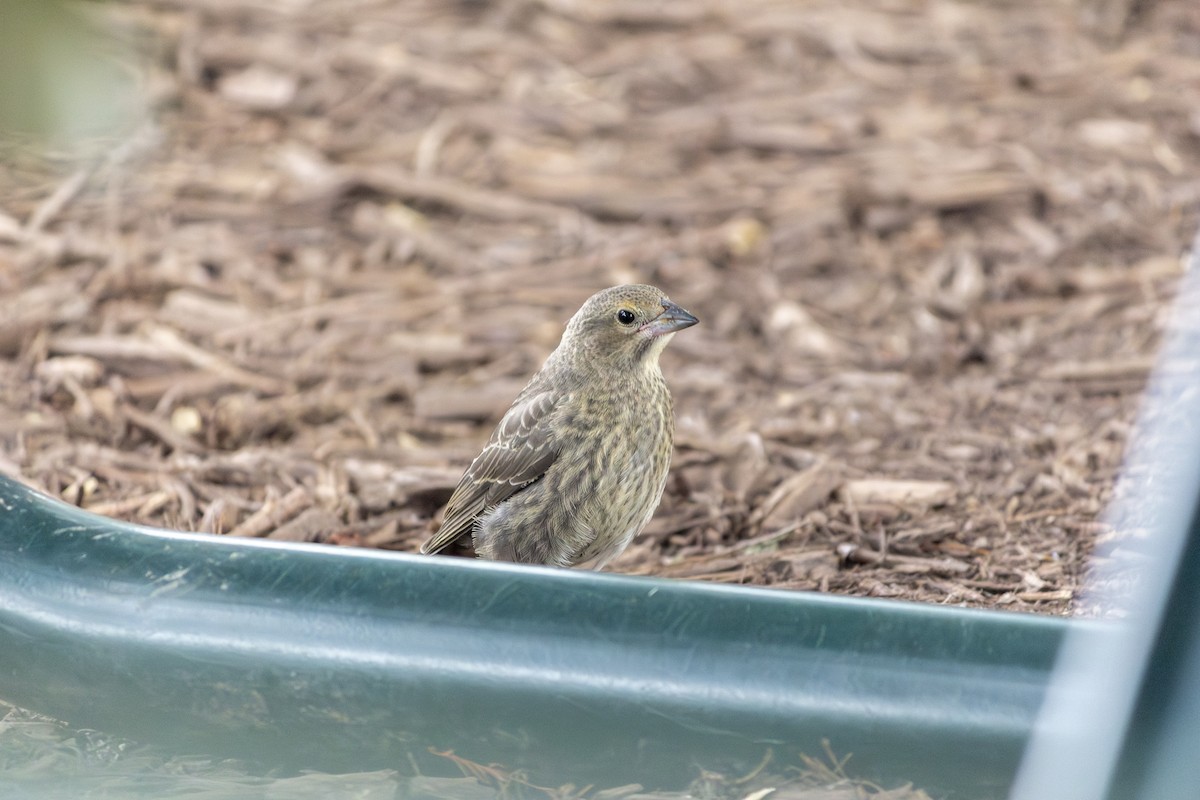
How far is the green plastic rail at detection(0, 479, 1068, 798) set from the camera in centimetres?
293

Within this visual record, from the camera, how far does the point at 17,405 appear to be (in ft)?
19.0

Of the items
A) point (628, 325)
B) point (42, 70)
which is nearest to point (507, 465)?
point (628, 325)

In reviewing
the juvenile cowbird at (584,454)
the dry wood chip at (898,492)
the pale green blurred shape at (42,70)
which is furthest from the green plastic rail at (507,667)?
the dry wood chip at (898,492)

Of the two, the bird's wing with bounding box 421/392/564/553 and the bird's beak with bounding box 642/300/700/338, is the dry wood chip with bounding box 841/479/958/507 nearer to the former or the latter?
the bird's beak with bounding box 642/300/700/338

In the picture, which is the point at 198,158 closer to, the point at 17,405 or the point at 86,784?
the point at 17,405

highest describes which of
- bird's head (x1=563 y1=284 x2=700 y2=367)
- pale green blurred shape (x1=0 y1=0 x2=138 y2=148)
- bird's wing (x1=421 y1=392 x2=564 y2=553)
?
pale green blurred shape (x1=0 y1=0 x2=138 y2=148)

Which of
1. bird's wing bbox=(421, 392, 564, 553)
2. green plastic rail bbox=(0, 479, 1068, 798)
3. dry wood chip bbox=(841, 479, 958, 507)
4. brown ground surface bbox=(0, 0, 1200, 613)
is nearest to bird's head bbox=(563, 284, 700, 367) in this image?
bird's wing bbox=(421, 392, 564, 553)

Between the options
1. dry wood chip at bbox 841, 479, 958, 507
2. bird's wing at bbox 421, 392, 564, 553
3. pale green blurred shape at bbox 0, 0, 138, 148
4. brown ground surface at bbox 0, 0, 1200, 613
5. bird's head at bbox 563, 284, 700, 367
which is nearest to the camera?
pale green blurred shape at bbox 0, 0, 138, 148

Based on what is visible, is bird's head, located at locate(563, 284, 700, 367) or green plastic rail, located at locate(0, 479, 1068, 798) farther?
bird's head, located at locate(563, 284, 700, 367)

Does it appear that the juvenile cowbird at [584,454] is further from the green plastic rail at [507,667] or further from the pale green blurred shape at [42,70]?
the pale green blurred shape at [42,70]

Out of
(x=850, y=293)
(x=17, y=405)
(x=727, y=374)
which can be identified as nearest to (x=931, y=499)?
(x=727, y=374)

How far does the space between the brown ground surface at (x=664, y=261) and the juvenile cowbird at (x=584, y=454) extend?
0.41 m

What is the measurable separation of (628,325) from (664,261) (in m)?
2.43

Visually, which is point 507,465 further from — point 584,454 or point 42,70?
point 42,70
